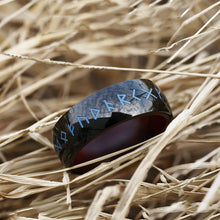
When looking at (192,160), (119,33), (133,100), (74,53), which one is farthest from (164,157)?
(119,33)

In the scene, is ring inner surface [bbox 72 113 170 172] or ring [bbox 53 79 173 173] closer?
ring [bbox 53 79 173 173]

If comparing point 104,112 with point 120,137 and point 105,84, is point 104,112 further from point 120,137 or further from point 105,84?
point 105,84

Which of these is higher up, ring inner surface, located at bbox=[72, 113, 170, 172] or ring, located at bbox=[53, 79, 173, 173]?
ring, located at bbox=[53, 79, 173, 173]

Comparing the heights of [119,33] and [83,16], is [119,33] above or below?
below

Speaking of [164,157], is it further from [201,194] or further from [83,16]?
[83,16]

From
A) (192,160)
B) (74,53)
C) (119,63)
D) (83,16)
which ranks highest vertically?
(83,16)

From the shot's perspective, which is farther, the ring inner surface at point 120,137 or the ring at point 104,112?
the ring inner surface at point 120,137
